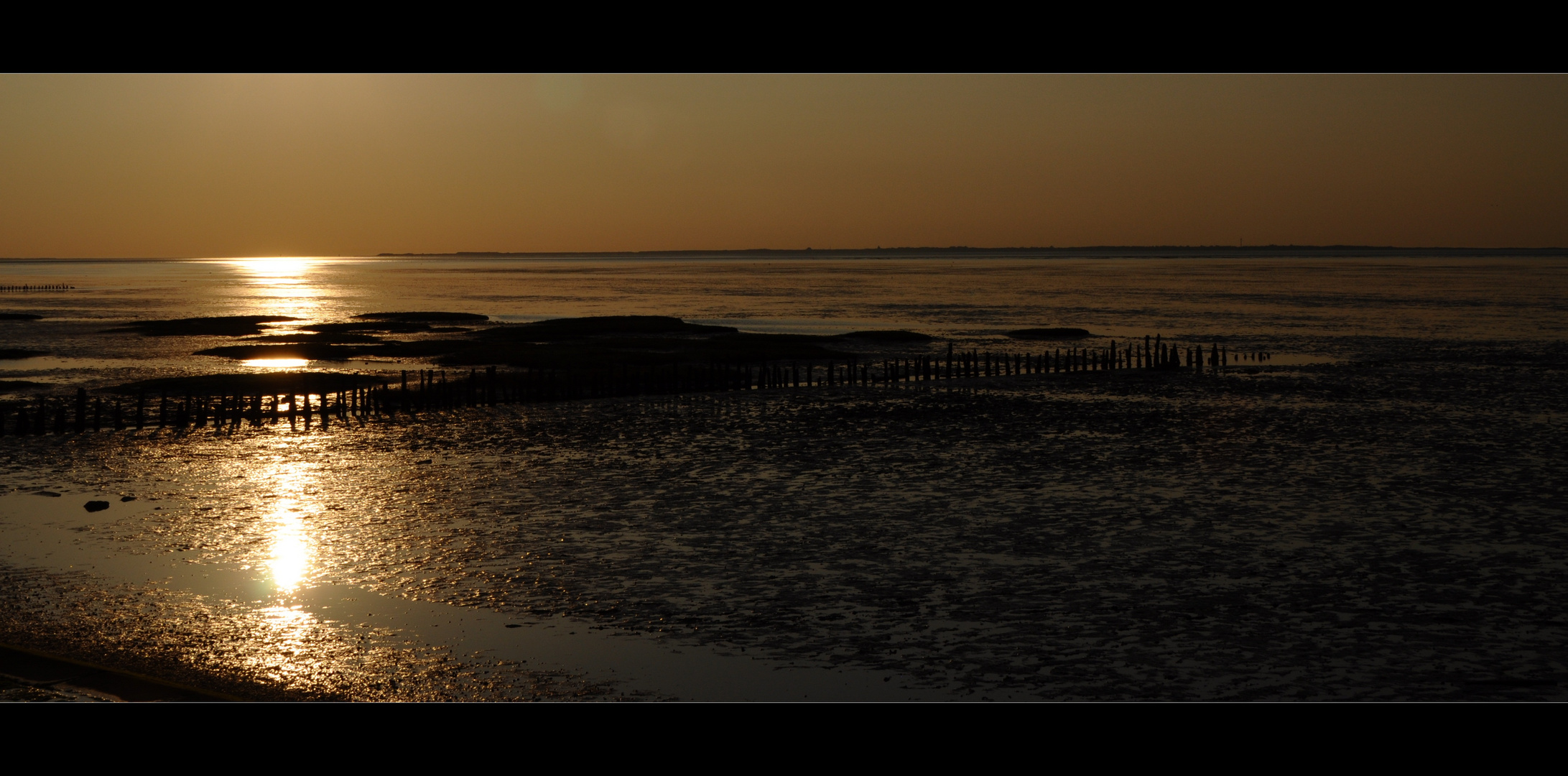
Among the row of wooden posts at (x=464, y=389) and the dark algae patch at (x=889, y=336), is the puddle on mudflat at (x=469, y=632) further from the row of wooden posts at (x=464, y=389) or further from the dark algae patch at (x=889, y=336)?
the dark algae patch at (x=889, y=336)

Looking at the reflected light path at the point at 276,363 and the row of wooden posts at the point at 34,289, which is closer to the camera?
the reflected light path at the point at 276,363

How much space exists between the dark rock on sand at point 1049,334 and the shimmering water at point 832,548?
27.2 meters

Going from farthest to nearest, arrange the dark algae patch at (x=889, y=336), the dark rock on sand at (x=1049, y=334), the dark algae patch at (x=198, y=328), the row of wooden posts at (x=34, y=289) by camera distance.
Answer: the row of wooden posts at (x=34, y=289) → the dark algae patch at (x=198, y=328) → the dark rock on sand at (x=1049, y=334) → the dark algae patch at (x=889, y=336)

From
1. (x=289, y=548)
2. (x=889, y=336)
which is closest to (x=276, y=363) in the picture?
(x=889, y=336)

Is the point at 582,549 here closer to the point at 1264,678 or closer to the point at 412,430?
the point at 1264,678

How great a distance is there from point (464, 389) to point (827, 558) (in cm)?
2341

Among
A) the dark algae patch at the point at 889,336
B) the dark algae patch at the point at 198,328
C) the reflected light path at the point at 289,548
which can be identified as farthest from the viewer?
the dark algae patch at the point at 198,328

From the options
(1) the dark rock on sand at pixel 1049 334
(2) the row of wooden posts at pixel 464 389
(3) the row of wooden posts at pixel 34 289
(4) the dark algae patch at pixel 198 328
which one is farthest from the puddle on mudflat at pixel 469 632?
(3) the row of wooden posts at pixel 34 289

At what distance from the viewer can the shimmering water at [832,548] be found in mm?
11961

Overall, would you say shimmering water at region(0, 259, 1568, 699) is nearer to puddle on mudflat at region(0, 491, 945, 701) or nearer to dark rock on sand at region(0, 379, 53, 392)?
puddle on mudflat at region(0, 491, 945, 701)

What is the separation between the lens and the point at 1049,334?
65.2 metres

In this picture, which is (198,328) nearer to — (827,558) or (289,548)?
(289,548)
